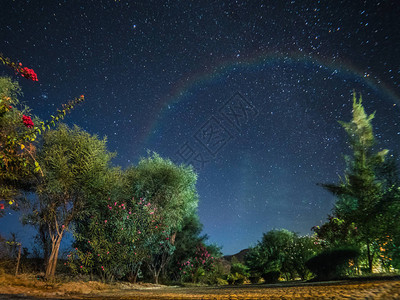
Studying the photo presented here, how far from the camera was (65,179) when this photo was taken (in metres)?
11.3

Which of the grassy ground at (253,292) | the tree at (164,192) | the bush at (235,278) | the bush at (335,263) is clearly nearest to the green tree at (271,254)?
the bush at (235,278)

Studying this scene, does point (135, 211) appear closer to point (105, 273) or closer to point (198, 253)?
point (105, 273)

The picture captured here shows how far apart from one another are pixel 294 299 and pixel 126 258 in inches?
421

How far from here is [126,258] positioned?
1215 cm

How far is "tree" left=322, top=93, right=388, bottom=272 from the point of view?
32.5 ft

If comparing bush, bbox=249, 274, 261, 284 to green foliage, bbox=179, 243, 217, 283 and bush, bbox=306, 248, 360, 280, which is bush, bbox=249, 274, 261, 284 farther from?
bush, bbox=306, 248, 360, 280

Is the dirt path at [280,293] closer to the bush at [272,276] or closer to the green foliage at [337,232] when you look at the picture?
the green foliage at [337,232]

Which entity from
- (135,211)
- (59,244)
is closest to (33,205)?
(59,244)

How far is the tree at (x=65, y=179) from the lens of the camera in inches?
441

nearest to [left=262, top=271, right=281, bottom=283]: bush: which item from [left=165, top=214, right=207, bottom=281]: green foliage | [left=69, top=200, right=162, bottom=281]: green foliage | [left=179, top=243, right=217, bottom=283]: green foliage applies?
[left=179, top=243, right=217, bottom=283]: green foliage

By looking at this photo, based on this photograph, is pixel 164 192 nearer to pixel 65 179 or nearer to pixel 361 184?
pixel 65 179

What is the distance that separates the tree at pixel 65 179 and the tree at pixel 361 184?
13451 millimetres

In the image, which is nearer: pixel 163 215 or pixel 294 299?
pixel 294 299

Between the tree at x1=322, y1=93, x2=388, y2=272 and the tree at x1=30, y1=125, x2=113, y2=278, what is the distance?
1345 cm
